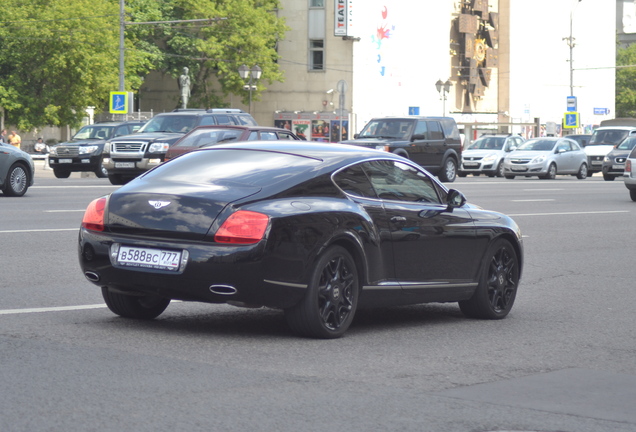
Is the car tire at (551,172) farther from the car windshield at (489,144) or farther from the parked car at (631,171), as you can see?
the parked car at (631,171)

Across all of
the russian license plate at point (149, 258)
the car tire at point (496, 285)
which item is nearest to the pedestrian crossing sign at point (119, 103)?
the car tire at point (496, 285)

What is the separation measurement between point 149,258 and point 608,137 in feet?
155

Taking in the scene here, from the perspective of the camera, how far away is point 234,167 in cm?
859

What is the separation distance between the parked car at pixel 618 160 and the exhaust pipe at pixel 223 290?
36735 millimetres

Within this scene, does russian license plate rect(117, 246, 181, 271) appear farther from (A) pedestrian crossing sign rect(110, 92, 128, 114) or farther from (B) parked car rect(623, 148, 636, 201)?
(A) pedestrian crossing sign rect(110, 92, 128, 114)

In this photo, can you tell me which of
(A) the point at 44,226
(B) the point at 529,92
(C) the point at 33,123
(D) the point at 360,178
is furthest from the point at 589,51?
(D) the point at 360,178

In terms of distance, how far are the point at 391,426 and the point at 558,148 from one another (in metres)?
41.7

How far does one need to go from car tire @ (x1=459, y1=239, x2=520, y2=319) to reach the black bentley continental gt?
0.92 ft

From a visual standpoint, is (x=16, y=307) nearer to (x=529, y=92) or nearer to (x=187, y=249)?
(x=187, y=249)

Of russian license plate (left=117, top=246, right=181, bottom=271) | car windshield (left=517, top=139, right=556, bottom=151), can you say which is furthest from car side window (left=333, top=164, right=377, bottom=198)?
car windshield (left=517, top=139, right=556, bottom=151)

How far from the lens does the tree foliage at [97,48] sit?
197 ft

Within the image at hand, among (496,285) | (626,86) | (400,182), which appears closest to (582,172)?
(496,285)

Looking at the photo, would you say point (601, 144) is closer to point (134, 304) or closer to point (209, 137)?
point (209, 137)

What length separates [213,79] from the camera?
75.3m
